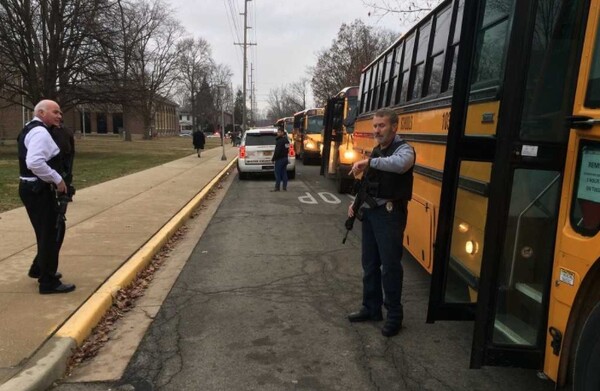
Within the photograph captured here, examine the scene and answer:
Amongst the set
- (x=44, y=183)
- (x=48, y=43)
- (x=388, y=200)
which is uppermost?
(x=48, y=43)

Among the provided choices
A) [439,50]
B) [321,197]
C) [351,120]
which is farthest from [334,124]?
[439,50]

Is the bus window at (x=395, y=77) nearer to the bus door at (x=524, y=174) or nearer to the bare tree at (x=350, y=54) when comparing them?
the bus door at (x=524, y=174)

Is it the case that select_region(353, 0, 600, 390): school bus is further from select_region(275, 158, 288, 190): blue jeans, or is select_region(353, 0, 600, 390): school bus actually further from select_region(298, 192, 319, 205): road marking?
select_region(275, 158, 288, 190): blue jeans

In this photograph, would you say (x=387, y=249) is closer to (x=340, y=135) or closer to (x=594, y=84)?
(x=594, y=84)

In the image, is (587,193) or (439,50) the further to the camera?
(439,50)

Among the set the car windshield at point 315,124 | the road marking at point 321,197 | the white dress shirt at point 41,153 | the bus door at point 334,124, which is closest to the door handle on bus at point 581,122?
the white dress shirt at point 41,153

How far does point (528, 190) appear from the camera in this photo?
3049 millimetres

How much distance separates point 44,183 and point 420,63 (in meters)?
4.32

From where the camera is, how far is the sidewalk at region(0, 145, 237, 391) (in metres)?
3.95

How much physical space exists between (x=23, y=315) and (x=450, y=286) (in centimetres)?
357

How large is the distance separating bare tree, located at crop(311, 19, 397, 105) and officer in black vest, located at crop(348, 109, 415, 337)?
4084 cm

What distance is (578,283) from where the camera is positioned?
2725mm

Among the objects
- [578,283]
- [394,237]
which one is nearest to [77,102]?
[394,237]

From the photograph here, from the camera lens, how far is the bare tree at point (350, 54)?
4600 cm
